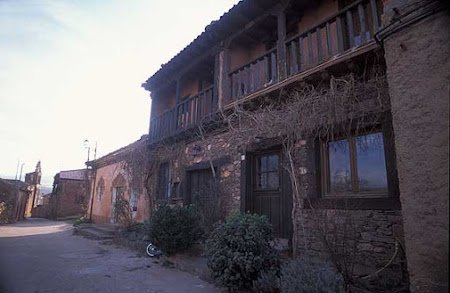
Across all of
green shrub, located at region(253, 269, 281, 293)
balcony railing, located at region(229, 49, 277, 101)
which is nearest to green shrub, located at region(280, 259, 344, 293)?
green shrub, located at region(253, 269, 281, 293)

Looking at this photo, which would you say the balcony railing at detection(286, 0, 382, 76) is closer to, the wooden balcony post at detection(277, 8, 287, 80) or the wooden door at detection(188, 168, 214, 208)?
the wooden balcony post at detection(277, 8, 287, 80)

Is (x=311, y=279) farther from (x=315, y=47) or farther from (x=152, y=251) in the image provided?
(x=315, y=47)

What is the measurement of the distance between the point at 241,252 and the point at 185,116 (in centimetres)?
631

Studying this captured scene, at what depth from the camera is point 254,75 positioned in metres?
6.98

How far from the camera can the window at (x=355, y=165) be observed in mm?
4566

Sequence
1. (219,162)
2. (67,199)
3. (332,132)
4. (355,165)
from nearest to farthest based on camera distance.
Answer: (355,165) < (332,132) < (219,162) < (67,199)

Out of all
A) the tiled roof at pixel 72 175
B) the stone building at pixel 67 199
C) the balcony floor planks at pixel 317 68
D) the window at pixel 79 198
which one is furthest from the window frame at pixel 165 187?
the tiled roof at pixel 72 175

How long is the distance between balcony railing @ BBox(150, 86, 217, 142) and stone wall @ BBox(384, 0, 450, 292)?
5619mm

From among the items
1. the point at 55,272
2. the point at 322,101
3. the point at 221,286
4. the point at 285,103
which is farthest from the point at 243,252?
the point at 55,272

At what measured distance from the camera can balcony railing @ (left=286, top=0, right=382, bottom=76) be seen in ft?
15.6

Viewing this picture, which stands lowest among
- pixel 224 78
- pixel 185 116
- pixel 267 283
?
pixel 267 283

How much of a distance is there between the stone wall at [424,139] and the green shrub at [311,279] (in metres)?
0.82

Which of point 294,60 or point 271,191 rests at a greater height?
point 294,60

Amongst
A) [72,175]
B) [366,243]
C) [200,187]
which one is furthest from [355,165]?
[72,175]
